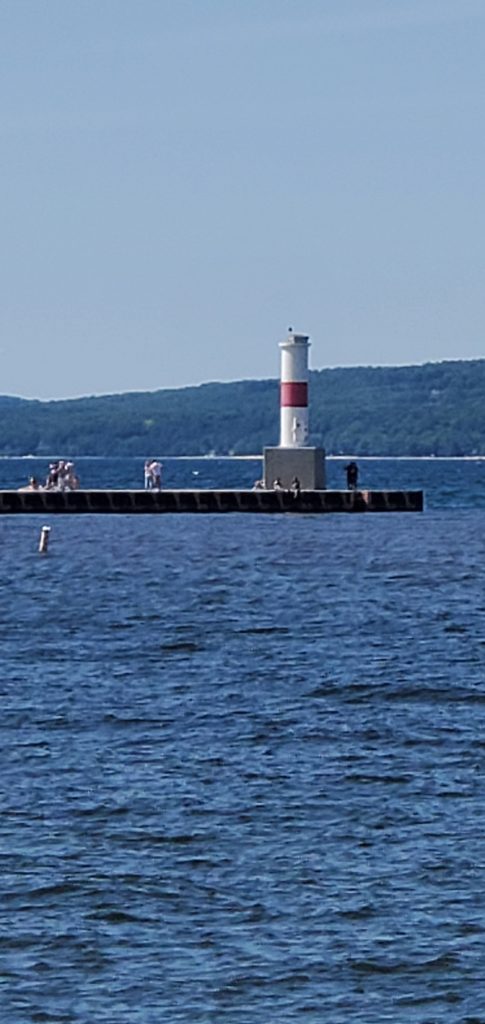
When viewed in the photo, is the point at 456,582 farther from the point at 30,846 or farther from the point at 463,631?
the point at 30,846

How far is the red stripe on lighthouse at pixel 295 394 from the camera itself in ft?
272

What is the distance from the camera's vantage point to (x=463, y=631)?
42000 millimetres

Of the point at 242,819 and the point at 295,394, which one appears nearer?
the point at 242,819

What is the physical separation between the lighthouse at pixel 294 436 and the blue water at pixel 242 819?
120 ft

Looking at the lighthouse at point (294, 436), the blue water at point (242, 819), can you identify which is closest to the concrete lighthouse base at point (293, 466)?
the lighthouse at point (294, 436)

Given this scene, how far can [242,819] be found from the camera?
2181 centimetres

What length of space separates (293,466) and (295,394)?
3.03 metres

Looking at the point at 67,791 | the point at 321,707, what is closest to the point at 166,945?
the point at 67,791

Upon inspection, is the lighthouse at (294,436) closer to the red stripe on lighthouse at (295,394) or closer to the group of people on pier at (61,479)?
the red stripe on lighthouse at (295,394)

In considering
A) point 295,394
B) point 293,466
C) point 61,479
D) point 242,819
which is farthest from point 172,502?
point 242,819

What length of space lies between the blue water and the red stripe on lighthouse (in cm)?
3795

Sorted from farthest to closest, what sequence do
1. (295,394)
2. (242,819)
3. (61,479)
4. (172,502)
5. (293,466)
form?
1. (61,479)
2. (172,502)
3. (295,394)
4. (293,466)
5. (242,819)

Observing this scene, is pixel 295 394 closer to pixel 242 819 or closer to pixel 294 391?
pixel 294 391

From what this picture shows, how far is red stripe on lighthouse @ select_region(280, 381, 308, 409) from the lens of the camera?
8288cm
